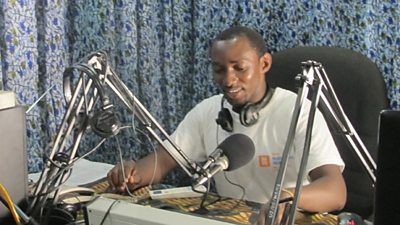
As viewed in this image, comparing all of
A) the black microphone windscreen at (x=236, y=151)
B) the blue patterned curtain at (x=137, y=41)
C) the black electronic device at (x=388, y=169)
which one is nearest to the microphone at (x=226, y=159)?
the black microphone windscreen at (x=236, y=151)

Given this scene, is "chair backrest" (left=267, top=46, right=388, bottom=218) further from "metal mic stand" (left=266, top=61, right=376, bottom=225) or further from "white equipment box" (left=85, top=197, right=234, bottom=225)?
"white equipment box" (left=85, top=197, right=234, bottom=225)

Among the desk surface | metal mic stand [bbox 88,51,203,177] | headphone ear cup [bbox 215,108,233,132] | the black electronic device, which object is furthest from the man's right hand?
the black electronic device

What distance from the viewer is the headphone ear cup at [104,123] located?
3.24 ft

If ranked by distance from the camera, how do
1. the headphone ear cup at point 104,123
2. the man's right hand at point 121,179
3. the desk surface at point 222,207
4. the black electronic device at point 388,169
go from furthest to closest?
1. the man's right hand at point 121,179
2. the desk surface at point 222,207
3. the headphone ear cup at point 104,123
4. the black electronic device at point 388,169

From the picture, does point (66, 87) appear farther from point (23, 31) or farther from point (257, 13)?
point (23, 31)

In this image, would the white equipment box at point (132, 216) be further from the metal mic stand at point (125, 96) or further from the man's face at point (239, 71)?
the man's face at point (239, 71)

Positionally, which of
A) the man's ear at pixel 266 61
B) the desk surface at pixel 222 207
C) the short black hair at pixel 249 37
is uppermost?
the short black hair at pixel 249 37

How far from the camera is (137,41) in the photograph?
2473 millimetres

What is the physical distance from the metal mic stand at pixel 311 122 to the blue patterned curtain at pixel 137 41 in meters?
0.95

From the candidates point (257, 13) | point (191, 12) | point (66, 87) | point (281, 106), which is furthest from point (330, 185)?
point (191, 12)

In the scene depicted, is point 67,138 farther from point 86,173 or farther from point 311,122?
point 86,173

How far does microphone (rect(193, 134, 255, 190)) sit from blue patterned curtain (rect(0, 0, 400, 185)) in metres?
1.07

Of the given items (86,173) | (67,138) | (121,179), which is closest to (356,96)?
(121,179)

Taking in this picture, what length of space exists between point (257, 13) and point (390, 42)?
0.51 meters
